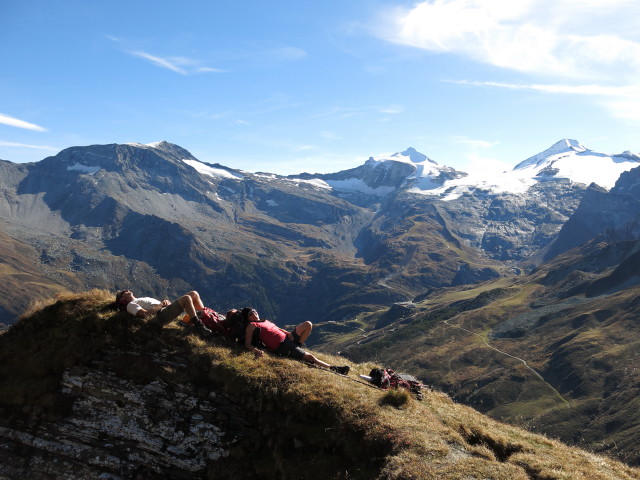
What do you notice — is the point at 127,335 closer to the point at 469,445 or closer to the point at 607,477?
the point at 469,445

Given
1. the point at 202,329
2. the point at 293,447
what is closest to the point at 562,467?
the point at 293,447

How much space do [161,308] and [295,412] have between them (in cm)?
847

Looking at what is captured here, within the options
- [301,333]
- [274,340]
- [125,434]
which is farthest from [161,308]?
[301,333]

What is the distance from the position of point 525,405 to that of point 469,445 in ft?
682

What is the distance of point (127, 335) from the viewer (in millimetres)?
20656

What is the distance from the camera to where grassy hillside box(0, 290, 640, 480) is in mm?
15758

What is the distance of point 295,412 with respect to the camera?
18016mm

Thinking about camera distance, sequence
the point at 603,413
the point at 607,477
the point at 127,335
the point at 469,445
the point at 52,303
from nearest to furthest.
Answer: the point at 607,477 < the point at 469,445 < the point at 127,335 < the point at 52,303 < the point at 603,413

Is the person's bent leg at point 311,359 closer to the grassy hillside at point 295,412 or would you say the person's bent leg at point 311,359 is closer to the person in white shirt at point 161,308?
the grassy hillside at point 295,412

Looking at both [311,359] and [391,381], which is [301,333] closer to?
[311,359]

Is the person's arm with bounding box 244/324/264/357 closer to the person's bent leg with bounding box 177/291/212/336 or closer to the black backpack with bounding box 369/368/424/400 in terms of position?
the person's bent leg with bounding box 177/291/212/336

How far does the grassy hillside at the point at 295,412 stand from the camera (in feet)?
51.7

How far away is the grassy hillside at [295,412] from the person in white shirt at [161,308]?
1.57ft

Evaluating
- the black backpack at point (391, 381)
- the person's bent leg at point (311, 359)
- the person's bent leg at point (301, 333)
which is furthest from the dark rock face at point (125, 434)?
the black backpack at point (391, 381)
